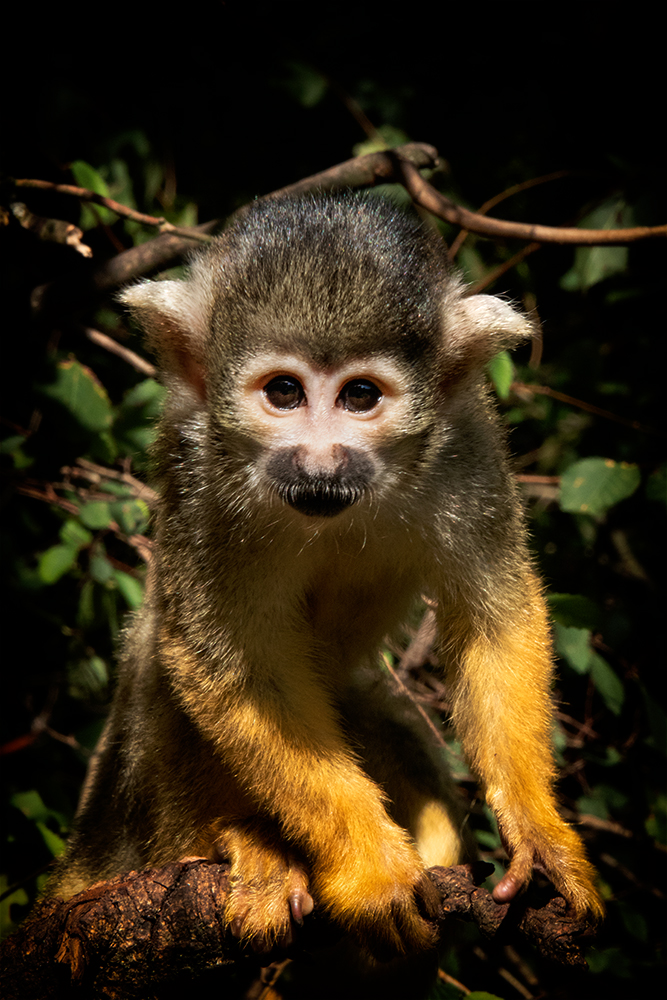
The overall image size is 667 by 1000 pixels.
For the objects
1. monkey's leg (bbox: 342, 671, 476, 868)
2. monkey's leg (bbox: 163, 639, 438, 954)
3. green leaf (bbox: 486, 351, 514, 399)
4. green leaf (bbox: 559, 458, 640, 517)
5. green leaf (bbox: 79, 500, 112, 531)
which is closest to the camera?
monkey's leg (bbox: 163, 639, 438, 954)

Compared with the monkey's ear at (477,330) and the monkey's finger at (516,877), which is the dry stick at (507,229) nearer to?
the monkey's ear at (477,330)

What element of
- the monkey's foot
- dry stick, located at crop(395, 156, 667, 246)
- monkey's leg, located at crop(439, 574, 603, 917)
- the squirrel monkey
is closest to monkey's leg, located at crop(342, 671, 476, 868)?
the squirrel monkey

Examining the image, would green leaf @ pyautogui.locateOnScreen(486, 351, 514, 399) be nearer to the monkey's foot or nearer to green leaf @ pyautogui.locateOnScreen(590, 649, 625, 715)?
green leaf @ pyautogui.locateOnScreen(590, 649, 625, 715)

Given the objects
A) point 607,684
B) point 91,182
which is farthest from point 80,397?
point 607,684

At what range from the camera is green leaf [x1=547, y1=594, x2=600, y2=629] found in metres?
2.22

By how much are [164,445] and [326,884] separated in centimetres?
120

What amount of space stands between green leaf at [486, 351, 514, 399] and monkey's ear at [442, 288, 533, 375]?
0.52 m

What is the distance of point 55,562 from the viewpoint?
2.60m

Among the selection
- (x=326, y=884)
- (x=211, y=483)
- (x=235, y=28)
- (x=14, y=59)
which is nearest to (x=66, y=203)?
(x=14, y=59)

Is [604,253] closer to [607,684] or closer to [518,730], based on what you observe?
[607,684]

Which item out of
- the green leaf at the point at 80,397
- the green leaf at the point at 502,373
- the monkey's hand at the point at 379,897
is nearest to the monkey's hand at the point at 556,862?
the monkey's hand at the point at 379,897

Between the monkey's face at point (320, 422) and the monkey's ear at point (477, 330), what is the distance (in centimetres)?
24

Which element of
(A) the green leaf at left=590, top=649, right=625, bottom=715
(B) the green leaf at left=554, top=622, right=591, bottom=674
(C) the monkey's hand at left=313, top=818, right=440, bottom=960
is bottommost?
(C) the monkey's hand at left=313, top=818, right=440, bottom=960

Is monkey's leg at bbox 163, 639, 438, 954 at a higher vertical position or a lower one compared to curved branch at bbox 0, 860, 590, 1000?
higher
